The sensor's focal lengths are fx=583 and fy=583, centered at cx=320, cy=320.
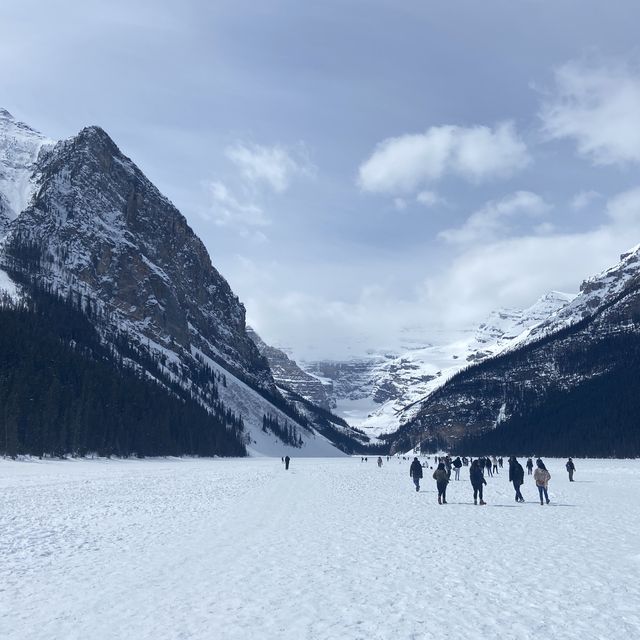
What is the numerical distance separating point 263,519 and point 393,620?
46.0ft

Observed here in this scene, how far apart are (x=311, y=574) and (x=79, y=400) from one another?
75739mm

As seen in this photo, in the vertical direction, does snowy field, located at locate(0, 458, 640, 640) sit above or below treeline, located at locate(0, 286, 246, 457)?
below

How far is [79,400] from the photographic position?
80.5 m

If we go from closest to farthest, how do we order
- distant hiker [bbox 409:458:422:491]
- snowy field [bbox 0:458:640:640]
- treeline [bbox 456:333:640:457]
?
snowy field [bbox 0:458:640:640] < distant hiker [bbox 409:458:422:491] < treeline [bbox 456:333:640:457]

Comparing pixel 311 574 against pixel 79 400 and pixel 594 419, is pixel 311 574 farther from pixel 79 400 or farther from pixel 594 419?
pixel 594 419

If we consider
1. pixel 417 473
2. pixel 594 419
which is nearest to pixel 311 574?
pixel 417 473

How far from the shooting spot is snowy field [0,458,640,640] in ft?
29.3

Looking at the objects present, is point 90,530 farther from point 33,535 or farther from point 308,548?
point 308,548

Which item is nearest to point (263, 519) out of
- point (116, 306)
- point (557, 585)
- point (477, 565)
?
point (477, 565)

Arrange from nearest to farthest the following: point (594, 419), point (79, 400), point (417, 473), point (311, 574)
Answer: point (311, 574), point (417, 473), point (79, 400), point (594, 419)

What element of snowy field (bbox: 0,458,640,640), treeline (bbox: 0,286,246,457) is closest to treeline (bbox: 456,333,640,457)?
treeline (bbox: 0,286,246,457)

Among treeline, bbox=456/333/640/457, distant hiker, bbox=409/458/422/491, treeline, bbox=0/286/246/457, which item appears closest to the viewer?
distant hiker, bbox=409/458/422/491

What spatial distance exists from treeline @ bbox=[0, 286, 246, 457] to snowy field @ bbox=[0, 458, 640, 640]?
156ft

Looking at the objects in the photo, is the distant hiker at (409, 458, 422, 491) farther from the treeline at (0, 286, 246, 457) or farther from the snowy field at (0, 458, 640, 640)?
the treeline at (0, 286, 246, 457)
